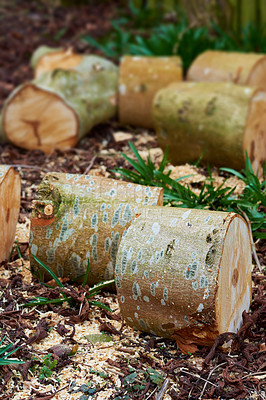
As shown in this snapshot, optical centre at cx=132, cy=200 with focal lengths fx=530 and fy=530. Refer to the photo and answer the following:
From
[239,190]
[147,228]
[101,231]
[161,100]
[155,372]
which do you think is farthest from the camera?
[161,100]

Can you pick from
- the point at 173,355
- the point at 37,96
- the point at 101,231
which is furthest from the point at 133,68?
the point at 173,355

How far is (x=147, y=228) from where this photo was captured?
6.80 feet

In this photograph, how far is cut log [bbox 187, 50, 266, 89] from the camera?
14.1 feet

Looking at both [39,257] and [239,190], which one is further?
[239,190]

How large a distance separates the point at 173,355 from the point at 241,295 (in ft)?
1.25

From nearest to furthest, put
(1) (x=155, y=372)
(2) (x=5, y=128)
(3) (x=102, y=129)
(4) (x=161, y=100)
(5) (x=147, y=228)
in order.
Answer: (1) (x=155, y=372) < (5) (x=147, y=228) < (4) (x=161, y=100) < (2) (x=5, y=128) < (3) (x=102, y=129)

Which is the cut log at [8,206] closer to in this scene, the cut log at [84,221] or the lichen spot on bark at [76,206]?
the cut log at [84,221]

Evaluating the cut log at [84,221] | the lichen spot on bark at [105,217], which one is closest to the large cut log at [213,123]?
the cut log at [84,221]

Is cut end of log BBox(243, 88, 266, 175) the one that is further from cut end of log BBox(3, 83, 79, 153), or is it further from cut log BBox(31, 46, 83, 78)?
cut log BBox(31, 46, 83, 78)

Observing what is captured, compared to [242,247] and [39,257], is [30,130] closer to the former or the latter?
[39,257]

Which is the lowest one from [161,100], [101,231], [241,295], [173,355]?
[173,355]

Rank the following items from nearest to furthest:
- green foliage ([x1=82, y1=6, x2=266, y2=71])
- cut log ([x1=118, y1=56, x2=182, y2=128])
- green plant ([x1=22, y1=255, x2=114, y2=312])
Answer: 1. green plant ([x1=22, y1=255, x2=114, y2=312])
2. cut log ([x1=118, y1=56, x2=182, y2=128])
3. green foliage ([x1=82, y1=6, x2=266, y2=71])

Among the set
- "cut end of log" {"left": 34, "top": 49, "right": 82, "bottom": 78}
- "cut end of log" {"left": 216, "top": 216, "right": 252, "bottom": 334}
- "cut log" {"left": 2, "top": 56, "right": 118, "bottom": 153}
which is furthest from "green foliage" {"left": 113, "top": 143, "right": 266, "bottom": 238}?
"cut end of log" {"left": 34, "top": 49, "right": 82, "bottom": 78}

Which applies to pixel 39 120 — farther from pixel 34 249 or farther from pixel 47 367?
pixel 47 367
